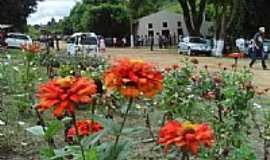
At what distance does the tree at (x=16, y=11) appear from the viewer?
49.0 meters

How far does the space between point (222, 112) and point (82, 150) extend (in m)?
4.23

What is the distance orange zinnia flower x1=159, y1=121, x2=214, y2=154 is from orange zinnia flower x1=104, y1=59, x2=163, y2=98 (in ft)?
0.53

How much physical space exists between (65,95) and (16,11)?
160 feet

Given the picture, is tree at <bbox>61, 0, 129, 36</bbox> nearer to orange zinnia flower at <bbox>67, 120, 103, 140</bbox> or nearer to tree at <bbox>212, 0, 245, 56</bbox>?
tree at <bbox>212, 0, 245, 56</bbox>

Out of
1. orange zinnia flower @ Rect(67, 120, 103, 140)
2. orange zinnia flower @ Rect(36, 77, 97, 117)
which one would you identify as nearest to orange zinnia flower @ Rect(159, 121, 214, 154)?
orange zinnia flower @ Rect(36, 77, 97, 117)

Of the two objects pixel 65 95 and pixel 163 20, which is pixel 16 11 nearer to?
pixel 163 20

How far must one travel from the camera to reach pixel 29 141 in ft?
24.6

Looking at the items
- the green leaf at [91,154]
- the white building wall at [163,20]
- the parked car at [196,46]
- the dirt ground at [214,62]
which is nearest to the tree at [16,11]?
the dirt ground at [214,62]

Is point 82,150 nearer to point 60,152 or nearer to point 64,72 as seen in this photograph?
point 60,152

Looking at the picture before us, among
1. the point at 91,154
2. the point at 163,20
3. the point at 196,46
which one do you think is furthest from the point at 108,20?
the point at 91,154

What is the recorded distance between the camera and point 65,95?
7.77ft

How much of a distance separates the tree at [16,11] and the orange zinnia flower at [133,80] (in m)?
46.0

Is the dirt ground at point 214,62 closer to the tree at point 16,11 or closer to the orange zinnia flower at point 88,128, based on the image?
the orange zinnia flower at point 88,128

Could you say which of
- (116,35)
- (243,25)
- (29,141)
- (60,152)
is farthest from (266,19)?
(60,152)
